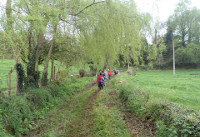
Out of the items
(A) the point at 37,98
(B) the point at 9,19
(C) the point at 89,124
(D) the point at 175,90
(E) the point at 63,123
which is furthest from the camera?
(D) the point at 175,90

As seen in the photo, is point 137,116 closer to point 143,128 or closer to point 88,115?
point 143,128

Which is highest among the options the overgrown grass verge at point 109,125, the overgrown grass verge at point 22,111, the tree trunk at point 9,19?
the tree trunk at point 9,19

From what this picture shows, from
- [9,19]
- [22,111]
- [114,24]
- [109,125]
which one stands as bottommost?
[109,125]

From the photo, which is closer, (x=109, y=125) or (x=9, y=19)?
(x=9, y=19)

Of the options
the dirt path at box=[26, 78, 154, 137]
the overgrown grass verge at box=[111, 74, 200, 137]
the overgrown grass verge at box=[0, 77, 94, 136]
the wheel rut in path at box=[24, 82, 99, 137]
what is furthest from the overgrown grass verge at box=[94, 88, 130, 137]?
the overgrown grass verge at box=[0, 77, 94, 136]

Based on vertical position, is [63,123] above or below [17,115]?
below

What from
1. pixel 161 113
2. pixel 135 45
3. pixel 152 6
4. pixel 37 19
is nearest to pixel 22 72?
pixel 37 19

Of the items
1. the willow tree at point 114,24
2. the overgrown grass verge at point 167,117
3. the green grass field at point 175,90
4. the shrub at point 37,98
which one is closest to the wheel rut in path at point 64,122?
the shrub at point 37,98

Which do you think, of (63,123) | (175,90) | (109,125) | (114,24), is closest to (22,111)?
(63,123)

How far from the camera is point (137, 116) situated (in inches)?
213

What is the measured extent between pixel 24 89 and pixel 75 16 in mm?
4428

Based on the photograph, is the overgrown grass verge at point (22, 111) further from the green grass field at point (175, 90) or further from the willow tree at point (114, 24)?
the green grass field at point (175, 90)

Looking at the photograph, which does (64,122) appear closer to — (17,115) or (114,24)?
(17,115)

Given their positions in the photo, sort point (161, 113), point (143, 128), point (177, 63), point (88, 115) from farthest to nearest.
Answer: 1. point (177, 63)
2. point (88, 115)
3. point (143, 128)
4. point (161, 113)
